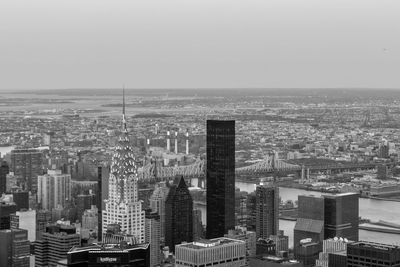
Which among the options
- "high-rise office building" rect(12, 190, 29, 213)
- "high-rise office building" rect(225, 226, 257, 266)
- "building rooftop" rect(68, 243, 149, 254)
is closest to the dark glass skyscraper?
"high-rise office building" rect(12, 190, 29, 213)

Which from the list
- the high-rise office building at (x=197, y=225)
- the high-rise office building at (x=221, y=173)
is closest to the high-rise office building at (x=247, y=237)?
the high-rise office building at (x=197, y=225)

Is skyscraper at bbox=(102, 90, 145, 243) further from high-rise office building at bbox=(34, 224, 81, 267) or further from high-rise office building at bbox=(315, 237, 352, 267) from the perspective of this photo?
high-rise office building at bbox=(315, 237, 352, 267)

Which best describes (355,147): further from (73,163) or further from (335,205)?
(335,205)

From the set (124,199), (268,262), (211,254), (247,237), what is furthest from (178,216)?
(211,254)

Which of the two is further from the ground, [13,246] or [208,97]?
[208,97]

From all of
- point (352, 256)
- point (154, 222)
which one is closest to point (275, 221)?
point (154, 222)

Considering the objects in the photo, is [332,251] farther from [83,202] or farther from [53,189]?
[53,189]

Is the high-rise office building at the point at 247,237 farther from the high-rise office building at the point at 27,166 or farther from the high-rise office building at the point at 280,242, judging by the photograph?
the high-rise office building at the point at 27,166
